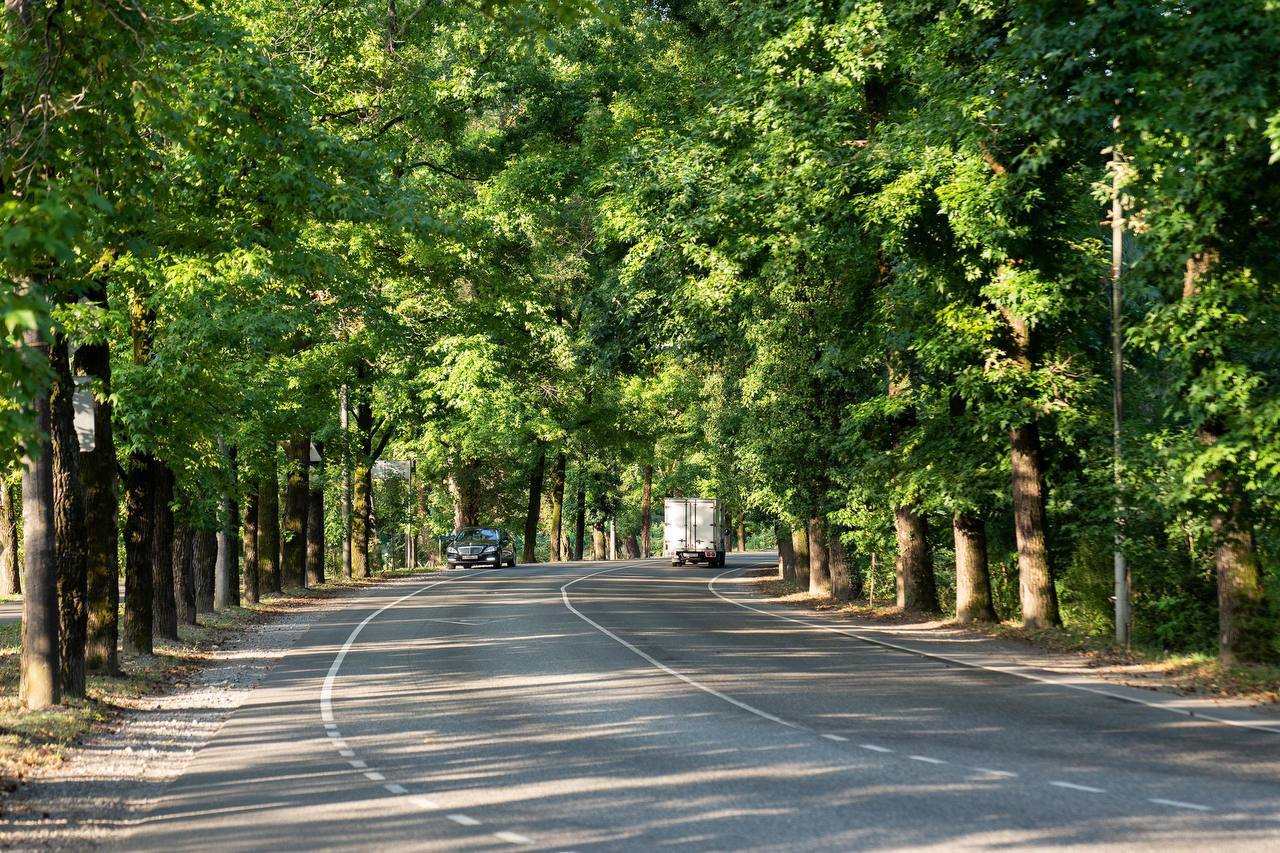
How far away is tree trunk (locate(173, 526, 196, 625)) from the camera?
26.0 meters

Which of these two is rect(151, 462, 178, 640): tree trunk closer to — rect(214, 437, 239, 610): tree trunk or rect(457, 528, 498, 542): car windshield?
rect(214, 437, 239, 610): tree trunk

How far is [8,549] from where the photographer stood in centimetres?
4350

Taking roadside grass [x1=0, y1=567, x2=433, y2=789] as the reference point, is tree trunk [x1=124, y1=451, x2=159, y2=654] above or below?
above

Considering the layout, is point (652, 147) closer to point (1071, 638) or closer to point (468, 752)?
point (1071, 638)

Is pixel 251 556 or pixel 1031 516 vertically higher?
pixel 1031 516

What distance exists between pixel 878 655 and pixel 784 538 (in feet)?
77.8

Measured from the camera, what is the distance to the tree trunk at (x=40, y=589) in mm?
14773

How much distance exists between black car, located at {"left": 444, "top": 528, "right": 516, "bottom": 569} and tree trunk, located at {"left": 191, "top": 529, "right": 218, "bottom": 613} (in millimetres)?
31639

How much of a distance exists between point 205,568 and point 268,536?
28.1 feet

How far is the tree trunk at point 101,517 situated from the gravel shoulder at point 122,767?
113 centimetres

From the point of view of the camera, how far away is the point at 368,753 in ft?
40.6

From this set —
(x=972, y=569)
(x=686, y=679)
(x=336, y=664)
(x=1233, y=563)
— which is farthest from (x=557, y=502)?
(x=1233, y=563)

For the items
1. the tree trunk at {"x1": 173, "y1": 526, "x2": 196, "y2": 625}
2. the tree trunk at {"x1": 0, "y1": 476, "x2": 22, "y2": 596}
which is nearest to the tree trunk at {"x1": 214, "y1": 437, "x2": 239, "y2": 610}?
the tree trunk at {"x1": 173, "y1": 526, "x2": 196, "y2": 625}

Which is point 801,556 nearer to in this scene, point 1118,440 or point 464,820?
point 1118,440
